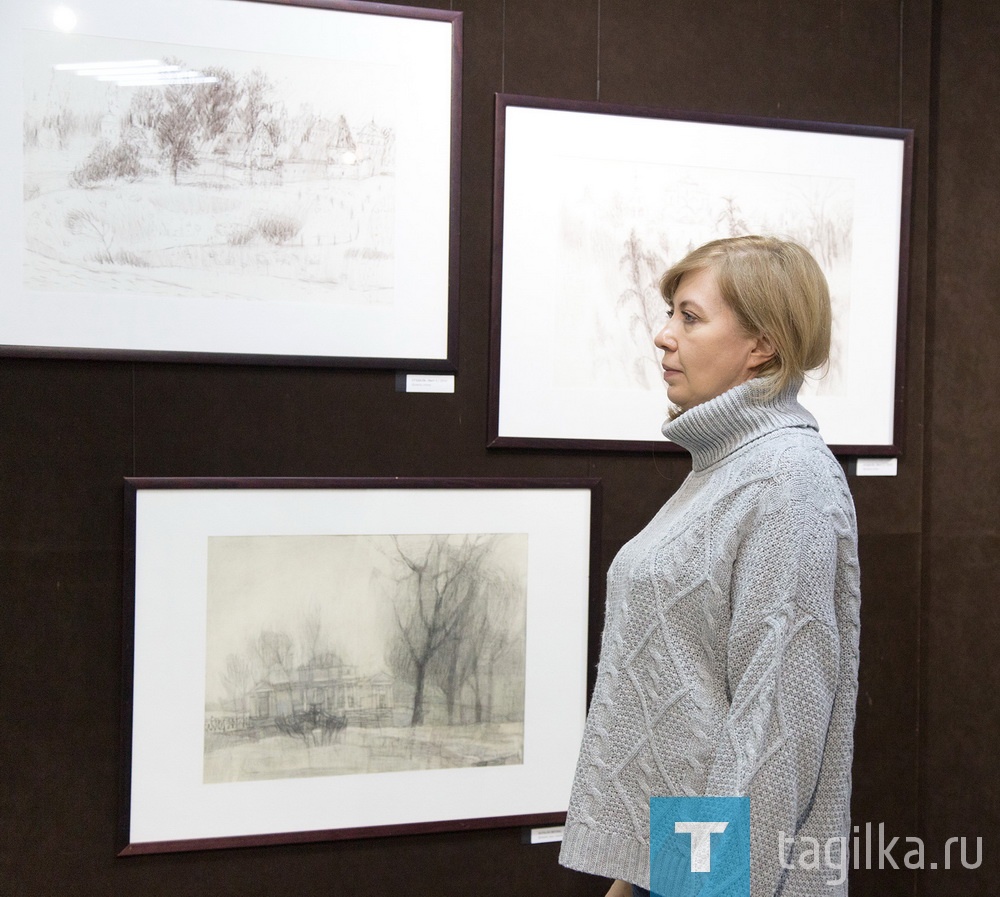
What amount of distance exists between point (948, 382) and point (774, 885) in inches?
68.1

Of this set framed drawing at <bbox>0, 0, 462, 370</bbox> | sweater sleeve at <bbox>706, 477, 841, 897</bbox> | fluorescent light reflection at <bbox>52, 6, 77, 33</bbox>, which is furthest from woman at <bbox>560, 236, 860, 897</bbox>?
fluorescent light reflection at <bbox>52, 6, 77, 33</bbox>

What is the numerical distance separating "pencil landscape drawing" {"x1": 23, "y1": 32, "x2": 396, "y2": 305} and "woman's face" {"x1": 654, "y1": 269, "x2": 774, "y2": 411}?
0.93 metres

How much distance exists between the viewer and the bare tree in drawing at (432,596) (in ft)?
7.48

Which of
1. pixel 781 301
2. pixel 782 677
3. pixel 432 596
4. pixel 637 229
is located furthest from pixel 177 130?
pixel 782 677

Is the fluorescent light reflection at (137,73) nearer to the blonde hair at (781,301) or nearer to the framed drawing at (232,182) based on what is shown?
the framed drawing at (232,182)

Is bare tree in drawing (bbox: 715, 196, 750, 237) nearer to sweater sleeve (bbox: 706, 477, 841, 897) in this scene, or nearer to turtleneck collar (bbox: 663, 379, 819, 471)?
turtleneck collar (bbox: 663, 379, 819, 471)

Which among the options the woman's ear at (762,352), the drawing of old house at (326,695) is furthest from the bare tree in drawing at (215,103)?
the woman's ear at (762,352)

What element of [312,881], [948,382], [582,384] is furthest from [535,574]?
[948,382]

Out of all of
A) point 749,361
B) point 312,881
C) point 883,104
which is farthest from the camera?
point 883,104

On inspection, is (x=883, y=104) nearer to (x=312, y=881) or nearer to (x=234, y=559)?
(x=234, y=559)

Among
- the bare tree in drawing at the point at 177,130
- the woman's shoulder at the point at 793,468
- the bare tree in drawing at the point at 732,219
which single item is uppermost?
the bare tree in drawing at the point at 177,130

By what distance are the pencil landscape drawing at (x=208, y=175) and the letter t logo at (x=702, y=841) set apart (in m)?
1.36

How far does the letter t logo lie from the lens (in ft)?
4.19

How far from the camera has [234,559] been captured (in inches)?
85.7
